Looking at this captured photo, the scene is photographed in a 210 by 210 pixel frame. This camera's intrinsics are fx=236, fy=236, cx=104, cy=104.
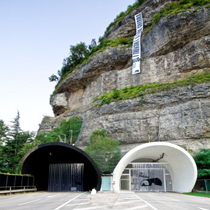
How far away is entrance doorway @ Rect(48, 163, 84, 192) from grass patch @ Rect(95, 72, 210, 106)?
15436 millimetres

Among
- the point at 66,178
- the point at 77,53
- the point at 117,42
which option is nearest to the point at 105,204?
the point at 66,178

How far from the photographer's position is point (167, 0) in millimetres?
46812

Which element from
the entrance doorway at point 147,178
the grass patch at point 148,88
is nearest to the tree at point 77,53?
the grass patch at point 148,88

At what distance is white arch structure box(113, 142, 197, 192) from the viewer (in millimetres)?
19266

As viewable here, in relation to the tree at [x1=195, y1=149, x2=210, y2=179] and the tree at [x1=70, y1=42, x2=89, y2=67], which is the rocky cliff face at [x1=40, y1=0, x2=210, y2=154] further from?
the tree at [x1=70, y1=42, x2=89, y2=67]

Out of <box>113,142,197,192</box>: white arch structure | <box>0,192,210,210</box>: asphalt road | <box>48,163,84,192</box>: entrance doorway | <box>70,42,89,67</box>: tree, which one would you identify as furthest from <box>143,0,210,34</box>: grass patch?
<box>0,192,210,210</box>: asphalt road

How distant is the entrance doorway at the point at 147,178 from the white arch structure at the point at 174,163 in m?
0.76

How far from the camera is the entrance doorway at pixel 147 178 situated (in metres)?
23.4

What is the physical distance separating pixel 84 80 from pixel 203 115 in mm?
26681

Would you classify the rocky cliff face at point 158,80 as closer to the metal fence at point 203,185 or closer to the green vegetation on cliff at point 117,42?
the green vegetation on cliff at point 117,42

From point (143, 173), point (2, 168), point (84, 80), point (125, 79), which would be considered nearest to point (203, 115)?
point (143, 173)

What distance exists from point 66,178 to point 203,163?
14.3 m

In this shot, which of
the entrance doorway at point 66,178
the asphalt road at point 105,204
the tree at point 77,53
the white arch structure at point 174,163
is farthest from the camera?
the tree at point 77,53

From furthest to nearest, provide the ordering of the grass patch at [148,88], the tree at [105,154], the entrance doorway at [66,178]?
the grass patch at [148,88] → the tree at [105,154] → the entrance doorway at [66,178]
